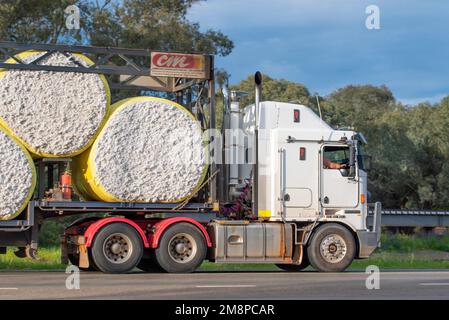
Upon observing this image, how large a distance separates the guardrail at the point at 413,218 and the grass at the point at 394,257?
4.15 feet

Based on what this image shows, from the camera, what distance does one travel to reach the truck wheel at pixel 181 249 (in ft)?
57.4

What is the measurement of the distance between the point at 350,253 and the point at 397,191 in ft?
102

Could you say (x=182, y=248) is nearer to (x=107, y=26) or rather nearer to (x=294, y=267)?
(x=294, y=267)

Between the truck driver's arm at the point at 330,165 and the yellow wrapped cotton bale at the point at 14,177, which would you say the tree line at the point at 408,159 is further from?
the yellow wrapped cotton bale at the point at 14,177

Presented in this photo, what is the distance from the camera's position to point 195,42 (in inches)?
1503

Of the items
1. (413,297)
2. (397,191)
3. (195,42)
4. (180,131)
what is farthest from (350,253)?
(397,191)

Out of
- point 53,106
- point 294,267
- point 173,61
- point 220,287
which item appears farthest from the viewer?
point 294,267

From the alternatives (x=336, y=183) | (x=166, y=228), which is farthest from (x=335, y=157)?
(x=166, y=228)

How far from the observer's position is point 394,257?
32.1 m

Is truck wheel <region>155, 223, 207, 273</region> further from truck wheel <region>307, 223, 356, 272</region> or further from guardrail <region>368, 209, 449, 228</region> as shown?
guardrail <region>368, 209, 449, 228</region>

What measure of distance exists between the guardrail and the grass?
1.26 metres

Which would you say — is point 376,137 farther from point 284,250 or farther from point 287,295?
point 287,295

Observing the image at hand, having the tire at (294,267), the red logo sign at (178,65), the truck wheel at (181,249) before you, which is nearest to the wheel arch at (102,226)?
the truck wheel at (181,249)

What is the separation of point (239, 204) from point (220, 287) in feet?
18.4
